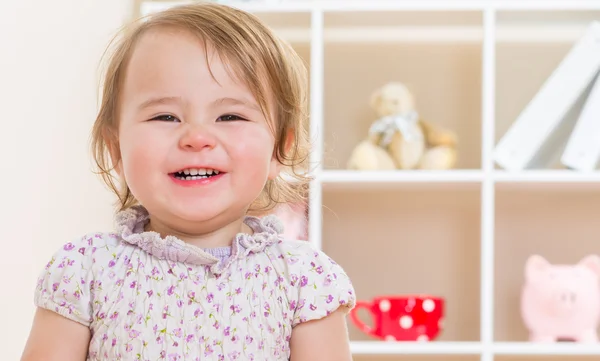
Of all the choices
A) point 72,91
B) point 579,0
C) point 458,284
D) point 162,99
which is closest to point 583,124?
point 579,0

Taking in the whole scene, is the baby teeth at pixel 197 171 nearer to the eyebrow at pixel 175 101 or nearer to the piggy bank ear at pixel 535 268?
the eyebrow at pixel 175 101

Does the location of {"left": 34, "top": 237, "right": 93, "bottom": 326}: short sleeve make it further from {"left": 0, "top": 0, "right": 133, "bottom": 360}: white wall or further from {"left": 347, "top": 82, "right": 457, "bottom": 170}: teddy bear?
{"left": 347, "top": 82, "right": 457, "bottom": 170}: teddy bear

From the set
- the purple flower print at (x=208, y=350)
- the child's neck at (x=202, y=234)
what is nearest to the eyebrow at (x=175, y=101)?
the child's neck at (x=202, y=234)

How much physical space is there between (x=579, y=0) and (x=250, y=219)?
149 cm

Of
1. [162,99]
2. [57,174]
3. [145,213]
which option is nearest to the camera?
[162,99]

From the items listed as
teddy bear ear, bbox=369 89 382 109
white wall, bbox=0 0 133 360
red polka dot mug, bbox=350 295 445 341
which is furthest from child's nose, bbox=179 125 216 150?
teddy bear ear, bbox=369 89 382 109

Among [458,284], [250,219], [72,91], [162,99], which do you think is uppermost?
[72,91]

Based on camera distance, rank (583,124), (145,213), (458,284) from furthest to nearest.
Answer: (458,284) < (583,124) < (145,213)

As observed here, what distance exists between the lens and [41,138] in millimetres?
1724

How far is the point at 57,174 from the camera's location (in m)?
1.84

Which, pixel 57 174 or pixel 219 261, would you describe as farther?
pixel 57 174

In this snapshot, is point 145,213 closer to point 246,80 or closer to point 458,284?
point 246,80

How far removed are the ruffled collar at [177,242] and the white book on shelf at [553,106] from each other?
4.30 ft

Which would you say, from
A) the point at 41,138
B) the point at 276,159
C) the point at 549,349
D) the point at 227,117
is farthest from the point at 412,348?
the point at 227,117
